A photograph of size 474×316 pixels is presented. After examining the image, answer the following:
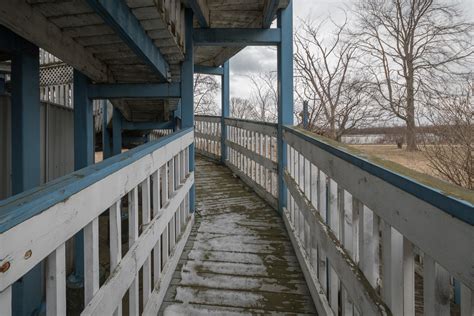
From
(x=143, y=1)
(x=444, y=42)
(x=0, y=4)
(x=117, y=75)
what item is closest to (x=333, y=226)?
(x=143, y=1)

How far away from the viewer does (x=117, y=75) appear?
4.35 m

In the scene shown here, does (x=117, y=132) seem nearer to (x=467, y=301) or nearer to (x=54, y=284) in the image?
(x=54, y=284)

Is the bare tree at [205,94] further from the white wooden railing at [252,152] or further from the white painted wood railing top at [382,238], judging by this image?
the white painted wood railing top at [382,238]

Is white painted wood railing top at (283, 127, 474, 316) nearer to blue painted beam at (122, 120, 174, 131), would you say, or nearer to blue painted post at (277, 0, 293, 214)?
blue painted post at (277, 0, 293, 214)

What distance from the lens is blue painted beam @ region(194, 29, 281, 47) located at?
14.9ft

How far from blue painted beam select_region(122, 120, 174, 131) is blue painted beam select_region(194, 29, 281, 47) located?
3.33 meters

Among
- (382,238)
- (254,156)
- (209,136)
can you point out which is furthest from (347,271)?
(209,136)

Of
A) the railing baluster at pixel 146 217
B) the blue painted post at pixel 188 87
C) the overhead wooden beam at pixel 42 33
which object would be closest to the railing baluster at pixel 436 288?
the railing baluster at pixel 146 217

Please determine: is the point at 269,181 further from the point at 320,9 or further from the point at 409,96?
the point at 320,9

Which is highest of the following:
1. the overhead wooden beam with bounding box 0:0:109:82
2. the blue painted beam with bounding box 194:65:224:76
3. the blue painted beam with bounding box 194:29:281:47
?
the blue painted beam with bounding box 194:65:224:76

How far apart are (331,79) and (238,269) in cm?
867

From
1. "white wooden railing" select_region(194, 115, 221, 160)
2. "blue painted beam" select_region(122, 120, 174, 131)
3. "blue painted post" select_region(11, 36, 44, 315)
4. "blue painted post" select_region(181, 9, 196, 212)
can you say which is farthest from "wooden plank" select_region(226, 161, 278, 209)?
"blue painted post" select_region(11, 36, 44, 315)

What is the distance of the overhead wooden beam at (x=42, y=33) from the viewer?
226cm

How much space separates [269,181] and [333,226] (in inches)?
122
